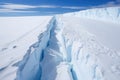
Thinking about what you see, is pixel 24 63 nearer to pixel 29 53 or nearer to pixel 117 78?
pixel 29 53

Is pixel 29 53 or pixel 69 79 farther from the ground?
pixel 29 53

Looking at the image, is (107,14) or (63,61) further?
(107,14)

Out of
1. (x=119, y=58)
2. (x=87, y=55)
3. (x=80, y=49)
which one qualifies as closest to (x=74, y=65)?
(x=80, y=49)

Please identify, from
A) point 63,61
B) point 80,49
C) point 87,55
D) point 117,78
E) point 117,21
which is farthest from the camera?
point 117,21

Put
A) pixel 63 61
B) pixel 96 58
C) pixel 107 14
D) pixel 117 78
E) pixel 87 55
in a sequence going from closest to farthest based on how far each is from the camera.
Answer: pixel 117 78 < pixel 96 58 < pixel 87 55 < pixel 63 61 < pixel 107 14

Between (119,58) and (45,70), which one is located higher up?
(119,58)

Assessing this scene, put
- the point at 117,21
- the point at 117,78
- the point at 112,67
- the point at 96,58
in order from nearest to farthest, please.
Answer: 1. the point at 117,78
2. the point at 112,67
3. the point at 96,58
4. the point at 117,21

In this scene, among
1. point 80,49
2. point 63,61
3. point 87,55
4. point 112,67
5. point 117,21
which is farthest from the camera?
point 117,21

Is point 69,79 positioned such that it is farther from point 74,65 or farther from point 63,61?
point 63,61

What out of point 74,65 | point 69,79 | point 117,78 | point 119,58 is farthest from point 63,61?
point 117,78
